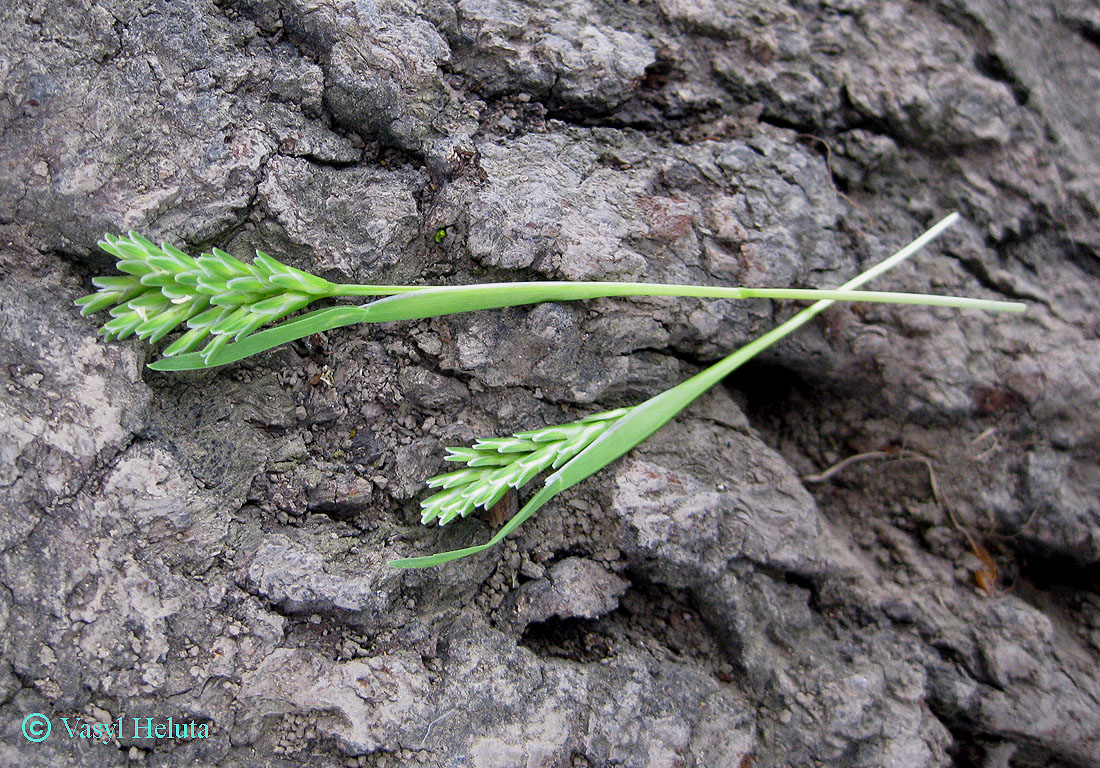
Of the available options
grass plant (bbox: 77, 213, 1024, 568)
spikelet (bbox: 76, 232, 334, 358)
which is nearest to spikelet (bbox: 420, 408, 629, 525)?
grass plant (bbox: 77, 213, 1024, 568)

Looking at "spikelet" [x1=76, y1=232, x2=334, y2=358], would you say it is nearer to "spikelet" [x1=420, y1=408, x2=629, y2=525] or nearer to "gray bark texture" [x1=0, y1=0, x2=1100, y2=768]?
"gray bark texture" [x1=0, y1=0, x2=1100, y2=768]

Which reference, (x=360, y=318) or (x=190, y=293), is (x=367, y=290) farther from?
(x=190, y=293)

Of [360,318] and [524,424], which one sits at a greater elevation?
[360,318]

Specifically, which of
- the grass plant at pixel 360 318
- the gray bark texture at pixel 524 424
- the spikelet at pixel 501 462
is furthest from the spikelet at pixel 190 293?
the spikelet at pixel 501 462

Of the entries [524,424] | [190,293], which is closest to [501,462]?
[524,424]

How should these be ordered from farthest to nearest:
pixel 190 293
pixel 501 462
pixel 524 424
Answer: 1. pixel 524 424
2. pixel 501 462
3. pixel 190 293

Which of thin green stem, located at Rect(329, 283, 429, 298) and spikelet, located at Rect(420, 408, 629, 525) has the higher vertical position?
thin green stem, located at Rect(329, 283, 429, 298)
